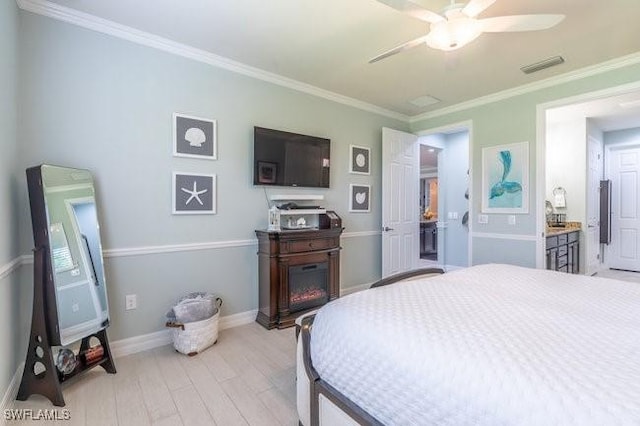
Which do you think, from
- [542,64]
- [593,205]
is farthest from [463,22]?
[593,205]

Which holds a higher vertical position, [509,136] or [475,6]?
[475,6]

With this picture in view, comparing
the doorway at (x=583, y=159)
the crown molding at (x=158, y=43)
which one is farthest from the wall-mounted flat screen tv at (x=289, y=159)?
the doorway at (x=583, y=159)

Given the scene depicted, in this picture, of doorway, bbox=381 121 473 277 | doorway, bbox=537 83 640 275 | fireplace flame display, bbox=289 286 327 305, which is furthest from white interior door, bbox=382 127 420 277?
doorway, bbox=537 83 640 275

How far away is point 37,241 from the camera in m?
1.94

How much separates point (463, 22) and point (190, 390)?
278 cm

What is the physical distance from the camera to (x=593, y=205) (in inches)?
195

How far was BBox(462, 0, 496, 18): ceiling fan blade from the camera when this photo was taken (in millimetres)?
1597

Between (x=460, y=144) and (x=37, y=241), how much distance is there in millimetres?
5723

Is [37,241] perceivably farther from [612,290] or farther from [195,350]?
[612,290]

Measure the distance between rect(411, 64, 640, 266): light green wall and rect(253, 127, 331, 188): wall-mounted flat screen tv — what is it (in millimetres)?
1943

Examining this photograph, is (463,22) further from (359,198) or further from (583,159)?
(583,159)

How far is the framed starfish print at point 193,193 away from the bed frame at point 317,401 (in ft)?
5.30

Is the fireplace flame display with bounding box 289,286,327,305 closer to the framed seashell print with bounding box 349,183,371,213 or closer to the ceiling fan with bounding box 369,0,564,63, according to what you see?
the framed seashell print with bounding box 349,183,371,213

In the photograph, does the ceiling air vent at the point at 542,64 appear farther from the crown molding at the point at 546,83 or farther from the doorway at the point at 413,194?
the doorway at the point at 413,194
